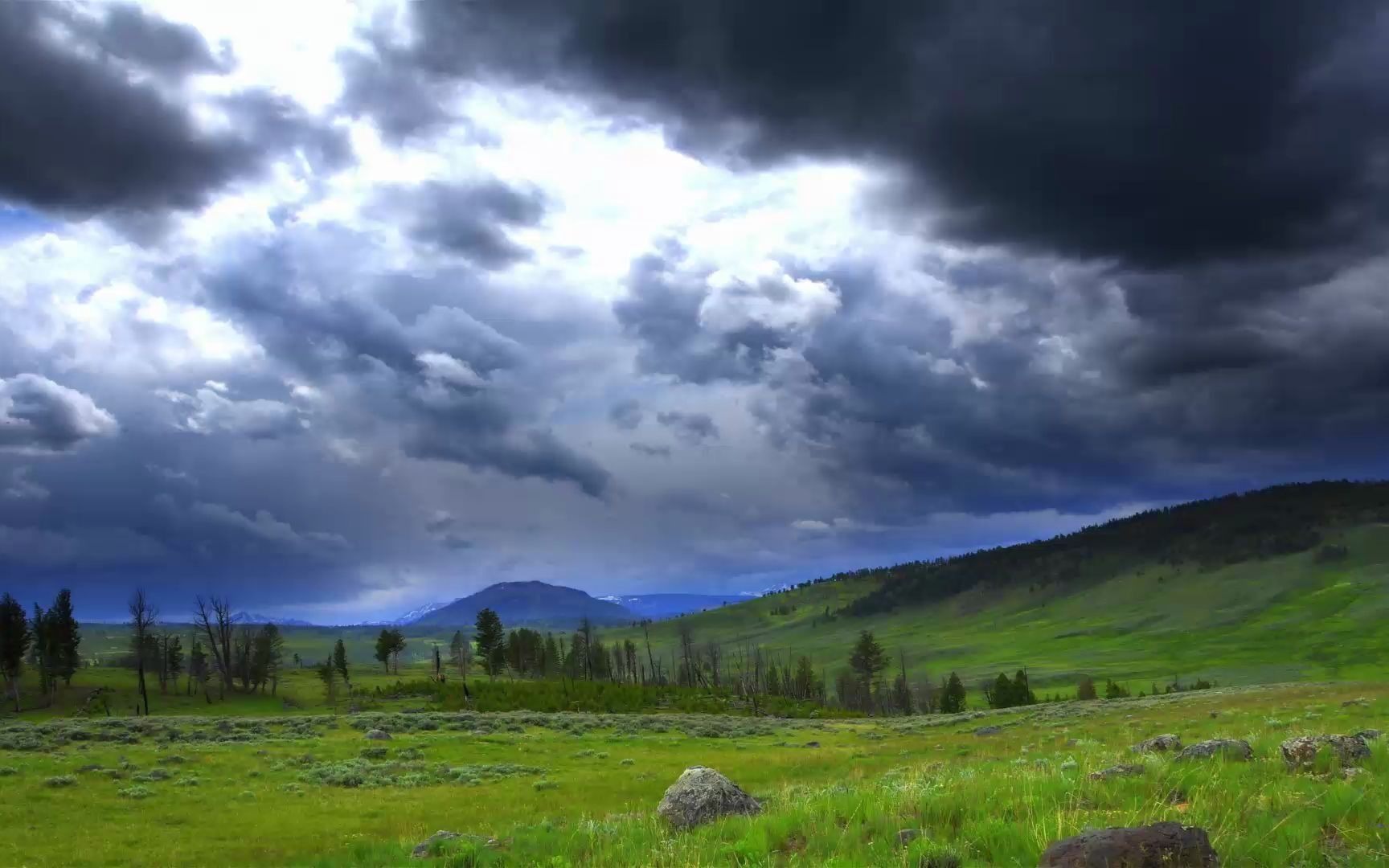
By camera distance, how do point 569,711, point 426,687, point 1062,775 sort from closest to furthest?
point 1062,775
point 569,711
point 426,687

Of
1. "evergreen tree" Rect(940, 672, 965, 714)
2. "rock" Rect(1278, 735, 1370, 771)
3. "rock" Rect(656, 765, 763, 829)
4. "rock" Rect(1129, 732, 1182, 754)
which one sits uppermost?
"rock" Rect(1278, 735, 1370, 771)

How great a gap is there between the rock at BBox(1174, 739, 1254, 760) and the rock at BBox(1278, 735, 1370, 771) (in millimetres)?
692

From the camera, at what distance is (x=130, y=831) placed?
24.6 meters

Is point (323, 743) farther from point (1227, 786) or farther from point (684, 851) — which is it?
point (1227, 786)

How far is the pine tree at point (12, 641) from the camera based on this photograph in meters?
108

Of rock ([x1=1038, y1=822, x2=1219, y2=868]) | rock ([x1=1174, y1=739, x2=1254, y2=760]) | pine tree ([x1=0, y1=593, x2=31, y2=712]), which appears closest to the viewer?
rock ([x1=1038, y1=822, x2=1219, y2=868])

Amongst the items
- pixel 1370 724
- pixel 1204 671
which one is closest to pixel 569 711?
pixel 1370 724

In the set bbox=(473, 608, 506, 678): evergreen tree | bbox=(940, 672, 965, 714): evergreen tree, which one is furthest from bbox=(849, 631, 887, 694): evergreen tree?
bbox=(473, 608, 506, 678): evergreen tree

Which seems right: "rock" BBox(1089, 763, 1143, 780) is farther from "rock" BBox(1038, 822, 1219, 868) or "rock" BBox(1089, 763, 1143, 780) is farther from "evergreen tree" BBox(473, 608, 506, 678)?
"evergreen tree" BBox(473, 608, 506, 678)

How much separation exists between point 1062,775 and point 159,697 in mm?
143986

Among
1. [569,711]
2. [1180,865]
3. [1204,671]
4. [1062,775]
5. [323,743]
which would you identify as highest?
[1180,865]

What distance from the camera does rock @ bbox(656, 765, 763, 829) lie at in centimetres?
1461

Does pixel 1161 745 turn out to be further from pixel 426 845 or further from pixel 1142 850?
pixel 426 845

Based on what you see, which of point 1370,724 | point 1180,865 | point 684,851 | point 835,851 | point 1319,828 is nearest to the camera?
point 1180,865
